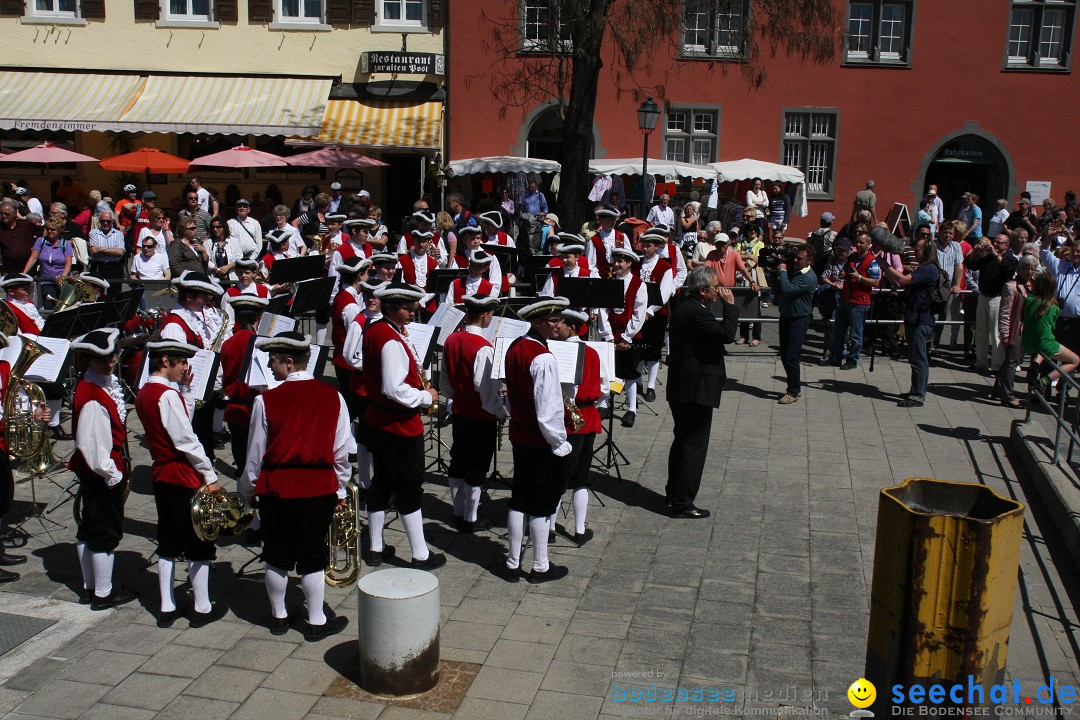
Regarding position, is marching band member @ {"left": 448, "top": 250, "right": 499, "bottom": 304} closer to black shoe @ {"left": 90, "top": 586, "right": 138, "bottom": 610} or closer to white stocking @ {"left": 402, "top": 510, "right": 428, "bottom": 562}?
white stocking @ {"left": 402, "top": 510, "right": 428, "bottom": 562}

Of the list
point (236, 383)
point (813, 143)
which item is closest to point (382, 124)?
point (813, 143)

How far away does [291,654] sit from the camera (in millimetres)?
5910

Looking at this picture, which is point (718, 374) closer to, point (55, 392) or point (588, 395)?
point (588, 395)

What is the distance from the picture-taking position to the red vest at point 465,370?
743cm

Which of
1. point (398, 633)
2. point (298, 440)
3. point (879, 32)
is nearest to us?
point (398, 633)

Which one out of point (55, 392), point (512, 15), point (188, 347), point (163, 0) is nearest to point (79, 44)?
point (163, 0)

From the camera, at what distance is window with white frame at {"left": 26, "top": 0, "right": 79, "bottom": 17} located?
22.7 m

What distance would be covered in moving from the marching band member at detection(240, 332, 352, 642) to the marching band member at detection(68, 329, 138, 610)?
911 mm

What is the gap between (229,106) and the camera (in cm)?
2172

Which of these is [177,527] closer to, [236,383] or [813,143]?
[236,383]

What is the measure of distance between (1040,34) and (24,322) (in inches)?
923

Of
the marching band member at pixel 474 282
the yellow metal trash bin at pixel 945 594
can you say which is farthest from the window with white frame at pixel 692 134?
the yellow metal trash bin at pixel 945 594

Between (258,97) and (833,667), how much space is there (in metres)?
19.7

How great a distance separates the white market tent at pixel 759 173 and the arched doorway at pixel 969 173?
4079mm
